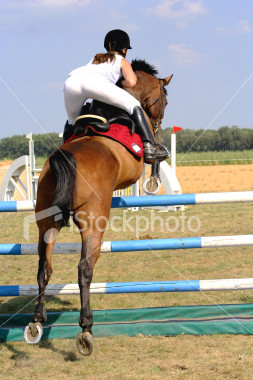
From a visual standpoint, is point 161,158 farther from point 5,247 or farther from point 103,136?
point 5,247

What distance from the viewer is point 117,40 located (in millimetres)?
3889

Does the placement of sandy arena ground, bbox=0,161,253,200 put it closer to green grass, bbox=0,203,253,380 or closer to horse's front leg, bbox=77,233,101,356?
green grass, bbox=0,203,253,380

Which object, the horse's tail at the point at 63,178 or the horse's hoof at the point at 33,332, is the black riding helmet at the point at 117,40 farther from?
the horse's hoof at the point at 33,332

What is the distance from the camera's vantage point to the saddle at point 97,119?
338 centimetres

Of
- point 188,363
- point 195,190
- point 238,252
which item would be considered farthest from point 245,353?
point 195,190

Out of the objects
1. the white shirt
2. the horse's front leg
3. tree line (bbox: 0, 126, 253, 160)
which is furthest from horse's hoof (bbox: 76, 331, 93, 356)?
tree line (bbox: 0, 126, 253, 160)

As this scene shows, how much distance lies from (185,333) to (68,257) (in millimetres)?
3754

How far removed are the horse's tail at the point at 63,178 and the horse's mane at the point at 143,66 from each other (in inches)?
70.4

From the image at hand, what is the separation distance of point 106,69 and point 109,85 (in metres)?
0.18

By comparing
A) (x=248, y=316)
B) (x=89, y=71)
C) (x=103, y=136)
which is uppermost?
(x=89, y=71)

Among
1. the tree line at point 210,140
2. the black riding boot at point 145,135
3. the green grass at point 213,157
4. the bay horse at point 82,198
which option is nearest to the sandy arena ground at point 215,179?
the green grass at point 213,157

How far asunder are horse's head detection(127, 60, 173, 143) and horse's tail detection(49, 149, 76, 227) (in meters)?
1.51

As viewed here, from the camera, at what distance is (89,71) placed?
3520 mm

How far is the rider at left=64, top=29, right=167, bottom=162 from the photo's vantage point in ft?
Result: 11.3
